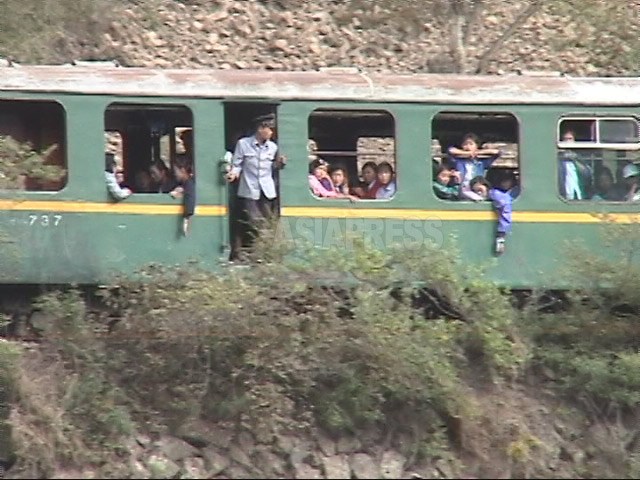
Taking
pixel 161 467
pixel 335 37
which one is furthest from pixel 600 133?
pixel 335 37

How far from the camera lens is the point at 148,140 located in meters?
14.6

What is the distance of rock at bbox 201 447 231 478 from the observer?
11997 millimetres

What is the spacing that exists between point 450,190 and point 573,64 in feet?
42.9

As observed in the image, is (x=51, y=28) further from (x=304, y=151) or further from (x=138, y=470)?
(x=138, y=470)

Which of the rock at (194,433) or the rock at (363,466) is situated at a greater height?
the rock at (194,433)

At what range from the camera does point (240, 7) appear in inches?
1093

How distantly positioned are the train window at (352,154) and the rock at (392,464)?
3.11 metres

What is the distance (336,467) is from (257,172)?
3.51m

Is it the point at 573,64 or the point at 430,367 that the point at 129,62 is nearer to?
the point at 573,64

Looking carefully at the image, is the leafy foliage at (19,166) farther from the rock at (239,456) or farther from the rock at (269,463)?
the rock at (269,463)

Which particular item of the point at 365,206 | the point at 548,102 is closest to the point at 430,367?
the point at 365,206

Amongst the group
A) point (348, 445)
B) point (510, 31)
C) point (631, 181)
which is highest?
point (510, 31)

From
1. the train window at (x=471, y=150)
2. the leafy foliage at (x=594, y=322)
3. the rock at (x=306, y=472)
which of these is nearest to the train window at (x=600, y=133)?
the train window at (x=471, y=150)

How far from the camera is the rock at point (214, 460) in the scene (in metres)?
12.0
